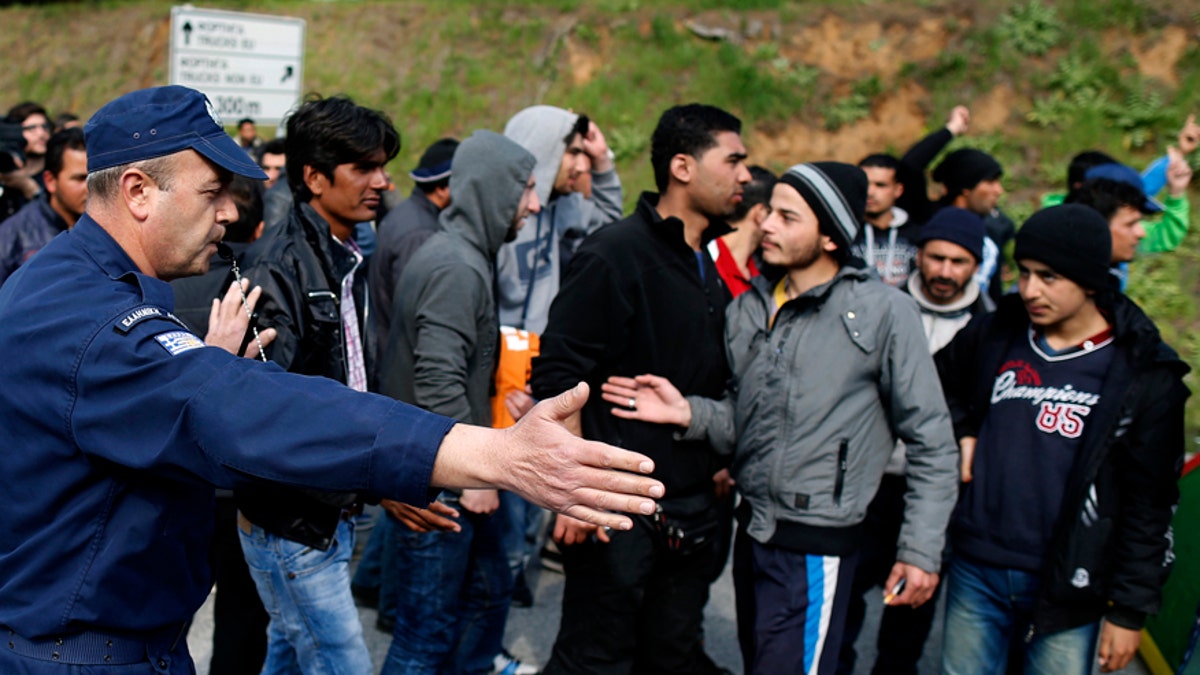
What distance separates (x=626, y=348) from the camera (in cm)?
334

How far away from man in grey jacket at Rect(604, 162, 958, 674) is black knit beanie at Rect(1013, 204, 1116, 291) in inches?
19.2

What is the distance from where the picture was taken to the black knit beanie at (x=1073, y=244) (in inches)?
121

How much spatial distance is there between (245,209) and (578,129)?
1.84 meters

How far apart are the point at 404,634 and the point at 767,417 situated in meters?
1.61

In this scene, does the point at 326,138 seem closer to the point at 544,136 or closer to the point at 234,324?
the point at 234,324

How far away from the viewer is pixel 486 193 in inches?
142

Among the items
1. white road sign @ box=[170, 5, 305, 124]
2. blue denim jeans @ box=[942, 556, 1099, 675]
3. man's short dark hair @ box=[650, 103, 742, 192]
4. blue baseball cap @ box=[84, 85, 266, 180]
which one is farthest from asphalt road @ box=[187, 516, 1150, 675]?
white road sign @ box=[170, 5, 305, 124]

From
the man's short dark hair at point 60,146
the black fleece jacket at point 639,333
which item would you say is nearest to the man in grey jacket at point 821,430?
the black fleece jacket at point 639,333

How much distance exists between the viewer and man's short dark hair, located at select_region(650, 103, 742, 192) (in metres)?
3.58

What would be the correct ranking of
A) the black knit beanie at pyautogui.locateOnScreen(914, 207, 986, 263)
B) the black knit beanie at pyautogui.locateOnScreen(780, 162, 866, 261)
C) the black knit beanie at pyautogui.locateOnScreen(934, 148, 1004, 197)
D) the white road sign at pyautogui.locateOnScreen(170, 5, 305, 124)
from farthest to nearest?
the white road sign at pyautogui.locateOnScreen(170, 5, 305, 124), the black knit beanie at pyautogui.locateOnScreen(934, 148, 1004, 197), the black knit beanie at pyautogui.locateOnScreen(914, 207, 986, 263), the black knit beanie at pyautogui.locateOnScreen(780, 162, 866, 261)

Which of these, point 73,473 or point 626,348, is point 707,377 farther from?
point 73,473

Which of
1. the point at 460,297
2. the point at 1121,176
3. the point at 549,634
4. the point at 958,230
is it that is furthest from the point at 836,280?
the point at 1121,176

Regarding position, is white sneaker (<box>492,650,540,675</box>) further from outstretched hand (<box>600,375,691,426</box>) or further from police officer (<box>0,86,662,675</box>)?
police officer (<box>0,86,662,675</box>)

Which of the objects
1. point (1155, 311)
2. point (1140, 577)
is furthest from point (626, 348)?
point (1155, 311)
